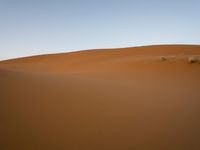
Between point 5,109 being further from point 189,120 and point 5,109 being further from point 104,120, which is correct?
point 189,120

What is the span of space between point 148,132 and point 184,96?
147 cm

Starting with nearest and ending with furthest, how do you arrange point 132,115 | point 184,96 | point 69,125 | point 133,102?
point 69,125
point 132,115
point 133,102
point 184,96

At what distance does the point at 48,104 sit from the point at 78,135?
0.79 meters

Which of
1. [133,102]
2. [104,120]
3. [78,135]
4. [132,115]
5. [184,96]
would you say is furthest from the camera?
[184,96]

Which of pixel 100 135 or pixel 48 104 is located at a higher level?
pixel 48 104

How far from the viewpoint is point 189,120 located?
213 cm

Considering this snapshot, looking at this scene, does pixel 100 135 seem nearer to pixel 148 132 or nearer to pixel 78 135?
pixel 78 135

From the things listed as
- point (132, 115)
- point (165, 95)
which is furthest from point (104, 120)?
point (165, 95)

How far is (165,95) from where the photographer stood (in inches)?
121

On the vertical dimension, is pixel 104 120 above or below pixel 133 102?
below

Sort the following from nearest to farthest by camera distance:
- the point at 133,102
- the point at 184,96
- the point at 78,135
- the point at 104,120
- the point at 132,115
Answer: the point at 78,135, the point at 104,120, the point at 132,115, the point at 133,102, the point at 184,96

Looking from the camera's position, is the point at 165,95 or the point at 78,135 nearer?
the point at 78,135

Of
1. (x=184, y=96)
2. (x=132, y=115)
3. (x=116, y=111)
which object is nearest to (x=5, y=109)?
(x=116, y=111)

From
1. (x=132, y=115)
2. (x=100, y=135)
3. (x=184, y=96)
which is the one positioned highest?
(x=184, y=96)
